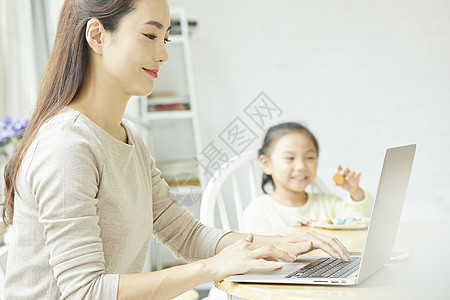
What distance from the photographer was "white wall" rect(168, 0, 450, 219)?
3.14m

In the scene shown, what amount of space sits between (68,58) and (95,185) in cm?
25

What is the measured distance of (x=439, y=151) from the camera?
321 cm

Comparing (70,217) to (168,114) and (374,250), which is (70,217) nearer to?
(374,250)

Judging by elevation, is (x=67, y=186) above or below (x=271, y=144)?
above

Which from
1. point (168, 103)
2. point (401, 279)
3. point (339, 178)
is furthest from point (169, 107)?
point (401, 279)

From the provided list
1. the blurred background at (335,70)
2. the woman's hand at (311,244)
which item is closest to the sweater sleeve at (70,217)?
the woman's hand at (311,244)

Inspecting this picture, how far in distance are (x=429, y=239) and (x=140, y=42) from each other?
661mm

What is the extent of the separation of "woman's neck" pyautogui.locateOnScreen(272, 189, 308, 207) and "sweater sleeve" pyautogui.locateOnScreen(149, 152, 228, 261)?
93 cm

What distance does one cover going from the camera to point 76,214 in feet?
2.76

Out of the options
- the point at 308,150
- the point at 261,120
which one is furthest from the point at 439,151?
the point at 308,150

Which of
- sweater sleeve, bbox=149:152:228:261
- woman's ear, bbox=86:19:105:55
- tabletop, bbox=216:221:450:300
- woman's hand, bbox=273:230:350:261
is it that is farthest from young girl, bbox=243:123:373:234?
woman's ear, bbox=86:19:105:55

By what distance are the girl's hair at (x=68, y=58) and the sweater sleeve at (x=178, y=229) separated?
0.84 feet

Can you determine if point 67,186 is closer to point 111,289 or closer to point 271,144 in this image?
point 111,289

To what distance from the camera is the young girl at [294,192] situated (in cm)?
197
